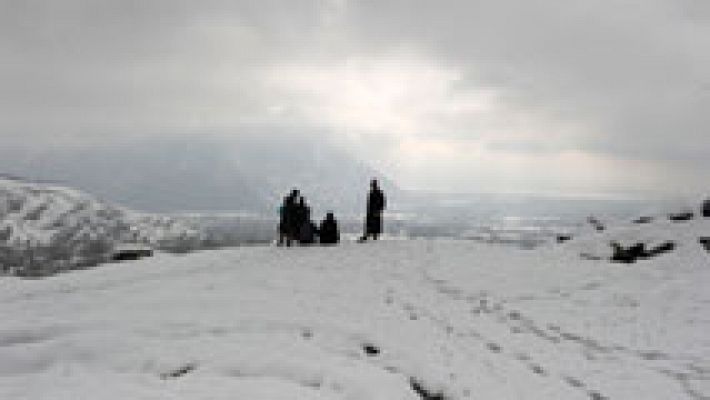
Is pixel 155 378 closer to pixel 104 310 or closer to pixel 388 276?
pixel 104 310

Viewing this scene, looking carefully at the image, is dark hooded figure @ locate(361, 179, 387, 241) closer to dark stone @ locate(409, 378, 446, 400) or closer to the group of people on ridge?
the group of people on ridge

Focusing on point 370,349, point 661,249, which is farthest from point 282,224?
point 370,349

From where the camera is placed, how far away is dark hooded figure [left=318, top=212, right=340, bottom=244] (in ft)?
121

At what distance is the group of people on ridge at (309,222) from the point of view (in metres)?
36.2

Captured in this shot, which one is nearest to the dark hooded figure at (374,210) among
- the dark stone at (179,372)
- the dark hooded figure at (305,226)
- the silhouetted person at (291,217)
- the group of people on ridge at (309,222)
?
the group of people on ridge at (309,222)

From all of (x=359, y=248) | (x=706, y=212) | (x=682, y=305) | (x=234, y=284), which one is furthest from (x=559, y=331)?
(x=706, y=212)

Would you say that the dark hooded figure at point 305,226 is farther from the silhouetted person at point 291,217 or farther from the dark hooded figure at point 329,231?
the dark hooded figure at point 329,231

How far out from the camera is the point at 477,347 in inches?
672

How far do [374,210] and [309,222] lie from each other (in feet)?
12.5

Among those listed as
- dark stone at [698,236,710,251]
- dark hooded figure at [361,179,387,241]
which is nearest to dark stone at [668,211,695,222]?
dark stone at [698,236,710,251]

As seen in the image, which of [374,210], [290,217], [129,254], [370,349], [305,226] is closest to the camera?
[370,349]

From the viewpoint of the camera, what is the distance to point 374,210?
125 ft

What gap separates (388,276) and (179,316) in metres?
11.2

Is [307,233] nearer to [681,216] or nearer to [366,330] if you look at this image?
[366,330]
